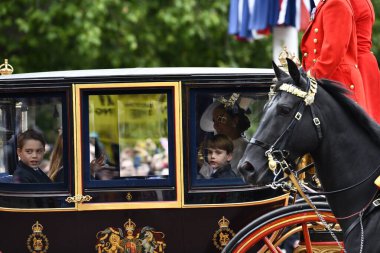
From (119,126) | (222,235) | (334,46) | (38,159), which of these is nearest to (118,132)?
(119,126)

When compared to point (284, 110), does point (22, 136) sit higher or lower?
lower

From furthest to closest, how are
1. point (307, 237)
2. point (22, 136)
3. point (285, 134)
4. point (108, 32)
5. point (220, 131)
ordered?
point (108, 32) → point (22, 136) → point (220, 131) → point (307, 237) → point (285, 134)

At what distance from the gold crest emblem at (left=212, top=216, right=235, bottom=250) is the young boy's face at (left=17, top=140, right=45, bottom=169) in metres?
1.22

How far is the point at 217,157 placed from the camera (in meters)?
5.72

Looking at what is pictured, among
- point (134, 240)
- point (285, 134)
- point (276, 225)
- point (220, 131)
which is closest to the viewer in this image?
point (285, 134)

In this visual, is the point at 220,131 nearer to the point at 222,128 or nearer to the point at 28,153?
the point at 222,128

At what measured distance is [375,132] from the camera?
4426 millimetres

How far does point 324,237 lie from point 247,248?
63 centimetres

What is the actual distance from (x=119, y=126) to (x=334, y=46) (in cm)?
200

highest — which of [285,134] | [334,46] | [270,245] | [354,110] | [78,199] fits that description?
[334,46]

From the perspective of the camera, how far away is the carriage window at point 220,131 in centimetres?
566

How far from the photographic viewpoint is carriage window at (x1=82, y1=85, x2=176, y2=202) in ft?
18.5

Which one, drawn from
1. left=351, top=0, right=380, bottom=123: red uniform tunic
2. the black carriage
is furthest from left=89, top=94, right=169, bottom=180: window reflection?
left=351, top=0, right=380, bottom=123: red uniform tunic

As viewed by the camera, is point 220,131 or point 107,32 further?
point 107,32
